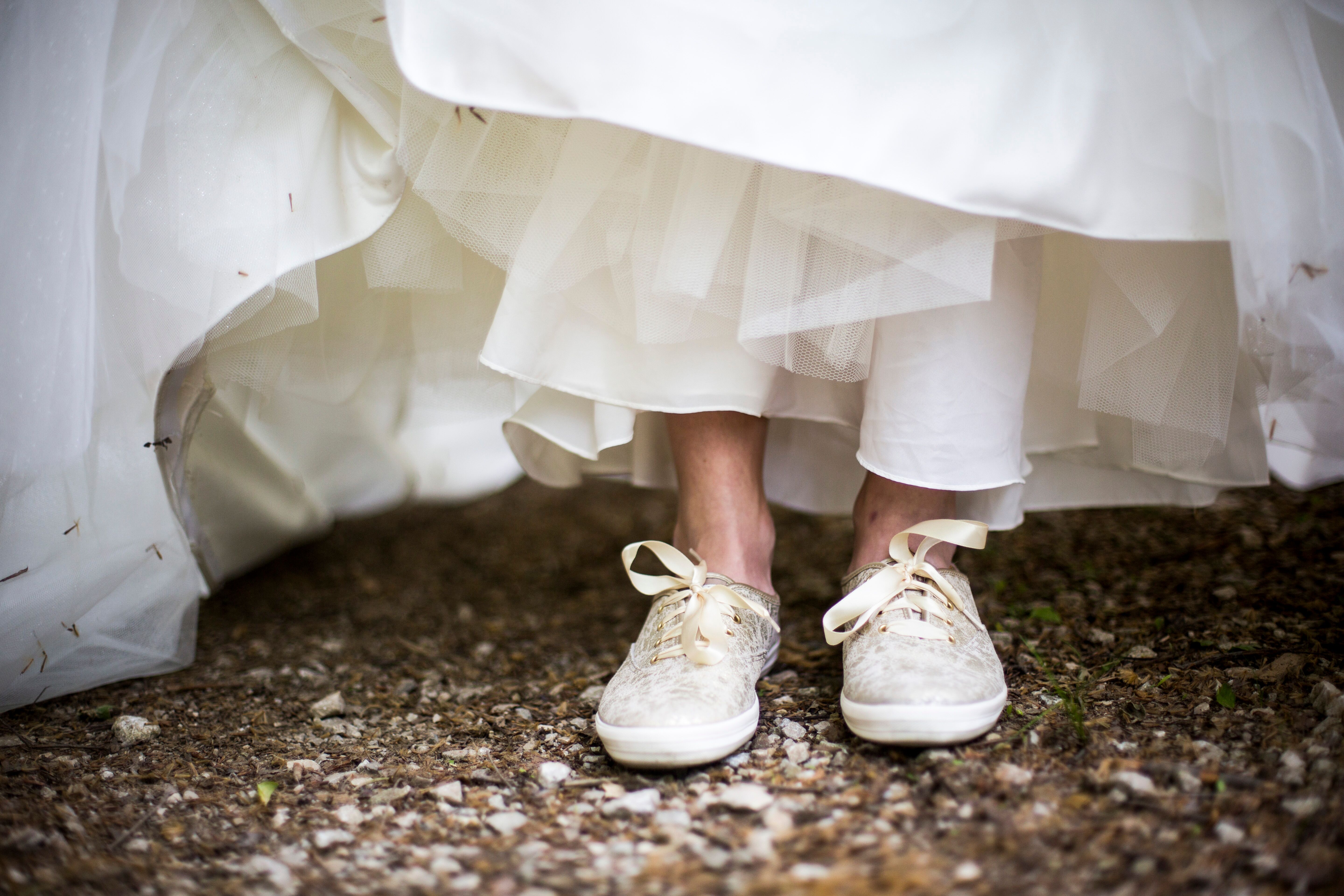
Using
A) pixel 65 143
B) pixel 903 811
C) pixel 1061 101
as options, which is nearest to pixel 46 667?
pixel 65 143

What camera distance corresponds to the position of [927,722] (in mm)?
728

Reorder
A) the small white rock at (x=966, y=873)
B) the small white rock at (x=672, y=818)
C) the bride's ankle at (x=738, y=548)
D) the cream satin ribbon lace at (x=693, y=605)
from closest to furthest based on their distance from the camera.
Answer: the small white rock at (x=966, y=873) < the small white rock at (x=672, y=818) < the cream satin ribbon lace at (x=693, y=605) < the bride's ankle at (x=738, y=548)

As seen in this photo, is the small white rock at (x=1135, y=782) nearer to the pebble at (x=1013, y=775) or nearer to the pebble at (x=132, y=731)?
the pebble at (x=1013, y=775)

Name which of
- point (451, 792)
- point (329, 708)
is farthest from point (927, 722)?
point (329, 708)

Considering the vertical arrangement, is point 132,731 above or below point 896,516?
below

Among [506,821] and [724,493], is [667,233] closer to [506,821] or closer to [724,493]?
[724,493]

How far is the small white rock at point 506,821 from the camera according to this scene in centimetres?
71

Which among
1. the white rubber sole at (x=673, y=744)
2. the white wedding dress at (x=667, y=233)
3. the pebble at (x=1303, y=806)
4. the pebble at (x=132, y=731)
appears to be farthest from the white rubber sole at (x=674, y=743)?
the pebble at (x=132, y=731)

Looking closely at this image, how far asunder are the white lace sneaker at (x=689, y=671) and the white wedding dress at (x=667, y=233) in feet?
0.61

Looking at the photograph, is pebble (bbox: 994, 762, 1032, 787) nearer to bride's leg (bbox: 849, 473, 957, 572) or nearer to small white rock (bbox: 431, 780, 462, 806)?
bride's leg (bbox: 849, 473, 957, 572)

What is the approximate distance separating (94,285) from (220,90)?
0.79ft

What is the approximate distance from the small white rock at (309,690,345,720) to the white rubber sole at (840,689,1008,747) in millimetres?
622

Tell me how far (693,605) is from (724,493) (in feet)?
0.52

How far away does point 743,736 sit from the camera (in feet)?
2.56
